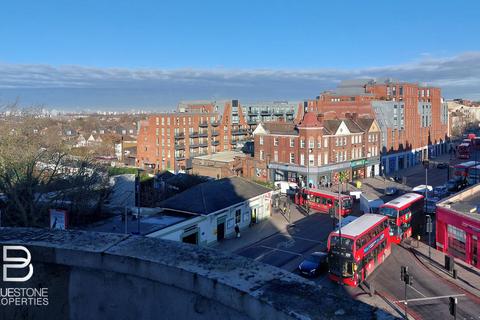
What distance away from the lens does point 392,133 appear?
64250 mm

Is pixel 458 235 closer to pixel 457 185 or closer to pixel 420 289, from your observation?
pixel 420 289

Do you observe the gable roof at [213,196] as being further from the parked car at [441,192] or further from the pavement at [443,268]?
the parked car at [441,192]

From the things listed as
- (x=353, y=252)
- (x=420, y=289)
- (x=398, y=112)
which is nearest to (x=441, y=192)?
(x=420, y=289)

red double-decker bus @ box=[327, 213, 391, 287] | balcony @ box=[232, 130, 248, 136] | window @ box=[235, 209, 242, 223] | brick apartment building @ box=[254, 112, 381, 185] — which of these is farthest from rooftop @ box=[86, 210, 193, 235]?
balcony @ box=[232, 130, 248, 136]

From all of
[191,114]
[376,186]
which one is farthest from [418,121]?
[191,114]

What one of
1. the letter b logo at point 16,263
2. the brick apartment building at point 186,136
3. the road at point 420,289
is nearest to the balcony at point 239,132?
the brick apartment building at point 186,136

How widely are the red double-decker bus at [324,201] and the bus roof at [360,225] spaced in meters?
11.8

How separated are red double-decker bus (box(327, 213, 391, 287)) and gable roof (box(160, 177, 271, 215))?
29.6 ft

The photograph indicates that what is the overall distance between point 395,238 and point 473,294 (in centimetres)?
783

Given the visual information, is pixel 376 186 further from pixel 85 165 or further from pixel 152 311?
pixel 152 311

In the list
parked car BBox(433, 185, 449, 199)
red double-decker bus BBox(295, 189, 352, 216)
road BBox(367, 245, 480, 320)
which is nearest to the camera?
road BBox(367, 245, 480, 320)

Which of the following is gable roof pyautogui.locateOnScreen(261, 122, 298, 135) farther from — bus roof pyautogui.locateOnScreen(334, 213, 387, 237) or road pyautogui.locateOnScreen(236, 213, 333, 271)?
bus roof pyautogui.locateOnScreen(334, 213, 387, 237)

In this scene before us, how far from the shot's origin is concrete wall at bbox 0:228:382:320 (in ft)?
12.1

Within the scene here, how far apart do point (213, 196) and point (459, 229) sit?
599 inches
